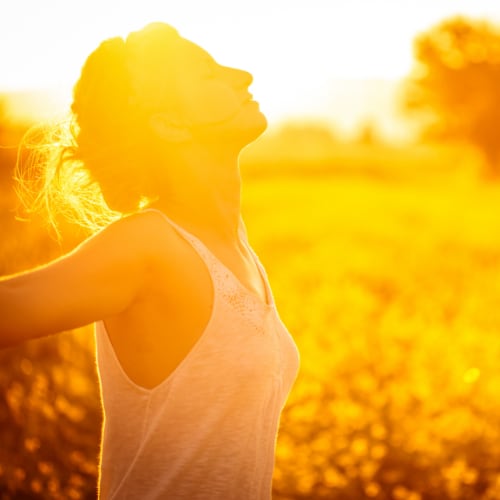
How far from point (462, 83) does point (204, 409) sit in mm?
41013

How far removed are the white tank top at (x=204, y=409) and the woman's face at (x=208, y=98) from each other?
0.26 meters

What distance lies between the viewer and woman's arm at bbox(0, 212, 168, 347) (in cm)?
137

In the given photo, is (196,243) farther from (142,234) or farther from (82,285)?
(82,285)

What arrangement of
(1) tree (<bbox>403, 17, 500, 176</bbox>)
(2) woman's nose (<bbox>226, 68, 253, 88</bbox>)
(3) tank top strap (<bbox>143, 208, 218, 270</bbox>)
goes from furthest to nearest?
(1) tree (<bbox>403, 17, 500, 176</bbox>) < (2) woman's nose (<bbox>226, 68, 253, 88</bbox>) < (3) tank top strap (<bbox>143, 208, 218, 270</bbox>)

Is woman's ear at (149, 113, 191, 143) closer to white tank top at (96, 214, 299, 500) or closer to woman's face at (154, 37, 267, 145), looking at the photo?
woman's face at (154, 37, 267, 145)

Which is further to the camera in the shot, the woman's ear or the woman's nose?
the woman's nose

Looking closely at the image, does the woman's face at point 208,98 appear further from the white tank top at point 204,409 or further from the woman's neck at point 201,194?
the white tank top at point 204,409

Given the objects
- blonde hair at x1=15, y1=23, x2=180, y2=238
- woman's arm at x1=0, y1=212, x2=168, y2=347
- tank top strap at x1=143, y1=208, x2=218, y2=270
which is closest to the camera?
woman's arm at x1=0, y1=212, x2=168, y2=347

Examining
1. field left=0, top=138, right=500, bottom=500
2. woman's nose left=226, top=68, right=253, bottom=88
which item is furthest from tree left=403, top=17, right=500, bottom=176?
woman's nose left=226, top=68, right=253, bottom=88

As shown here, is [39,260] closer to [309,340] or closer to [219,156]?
[309,340]

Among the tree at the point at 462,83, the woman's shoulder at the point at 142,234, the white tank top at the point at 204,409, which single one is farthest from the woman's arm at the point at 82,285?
the tree at the point at 462,83

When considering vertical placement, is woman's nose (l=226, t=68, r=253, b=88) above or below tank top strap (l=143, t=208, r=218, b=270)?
above

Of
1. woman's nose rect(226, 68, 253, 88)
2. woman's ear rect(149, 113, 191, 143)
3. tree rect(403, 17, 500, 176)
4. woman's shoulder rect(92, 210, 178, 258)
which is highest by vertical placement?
woman's nose rect(226, 68, 253, 88)

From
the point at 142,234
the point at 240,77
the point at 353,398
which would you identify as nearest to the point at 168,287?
the point at 142,234
